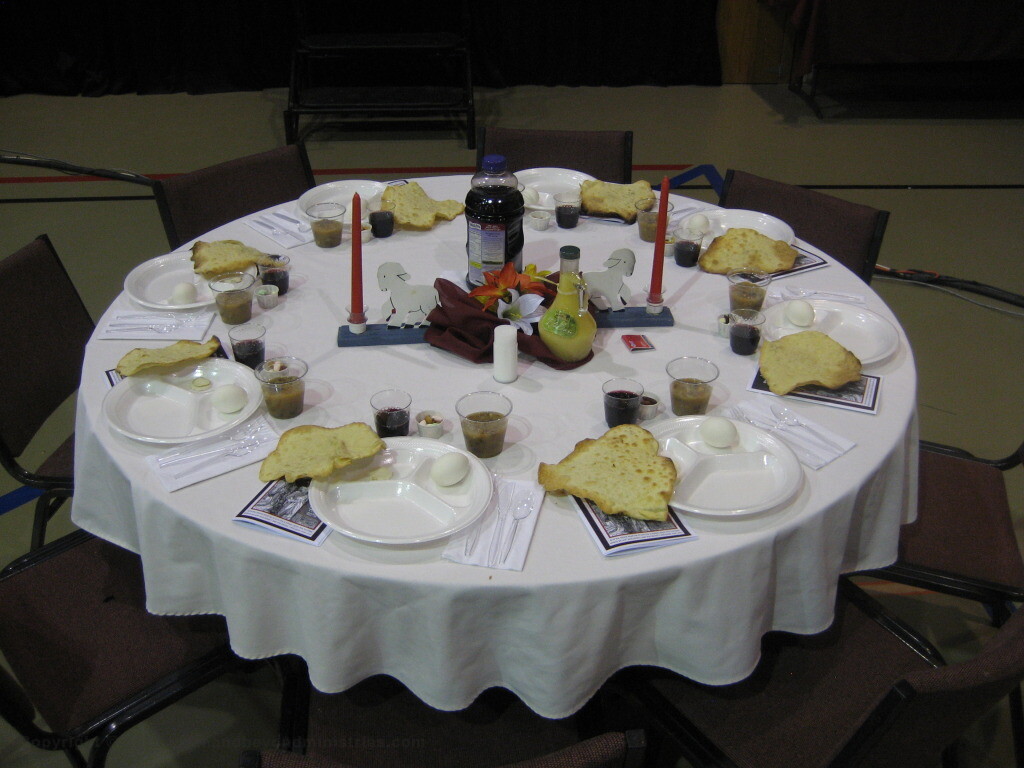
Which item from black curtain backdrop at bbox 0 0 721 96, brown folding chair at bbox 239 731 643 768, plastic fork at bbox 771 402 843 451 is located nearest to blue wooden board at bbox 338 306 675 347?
plastic fork at bbox 771 402 843 451

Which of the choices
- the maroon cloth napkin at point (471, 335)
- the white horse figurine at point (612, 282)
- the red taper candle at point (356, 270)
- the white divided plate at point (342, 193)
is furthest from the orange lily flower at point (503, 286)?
the white divided plate at point (342, 193)

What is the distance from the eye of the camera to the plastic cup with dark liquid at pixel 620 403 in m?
1.61

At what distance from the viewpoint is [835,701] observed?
1537mm

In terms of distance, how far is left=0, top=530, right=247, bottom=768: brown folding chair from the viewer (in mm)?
1490

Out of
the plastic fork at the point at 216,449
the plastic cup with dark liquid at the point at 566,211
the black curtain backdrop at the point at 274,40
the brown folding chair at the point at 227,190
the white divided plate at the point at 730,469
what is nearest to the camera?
the white divided plate at the point at 730,469

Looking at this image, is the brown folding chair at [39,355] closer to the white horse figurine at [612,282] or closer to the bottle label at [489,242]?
the bottle label at [489,242]

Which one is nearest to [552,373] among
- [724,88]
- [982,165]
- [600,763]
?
[600,763]

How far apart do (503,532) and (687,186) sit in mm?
3966

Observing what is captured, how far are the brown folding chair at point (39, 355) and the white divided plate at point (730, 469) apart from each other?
1.45 meters

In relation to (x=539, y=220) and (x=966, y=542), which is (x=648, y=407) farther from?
(x=539, y=220)

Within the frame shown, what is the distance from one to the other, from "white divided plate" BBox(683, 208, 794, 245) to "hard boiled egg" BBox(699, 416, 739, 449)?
3.34 ft

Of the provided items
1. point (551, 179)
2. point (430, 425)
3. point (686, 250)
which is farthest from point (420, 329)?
point (551, 179)

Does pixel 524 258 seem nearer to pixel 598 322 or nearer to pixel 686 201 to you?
pixel 598 322

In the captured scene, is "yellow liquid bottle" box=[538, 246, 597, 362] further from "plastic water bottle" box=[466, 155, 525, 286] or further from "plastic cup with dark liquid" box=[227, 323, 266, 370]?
"plastic cup with dark liquid" box=[227, 323, 266, 370]
